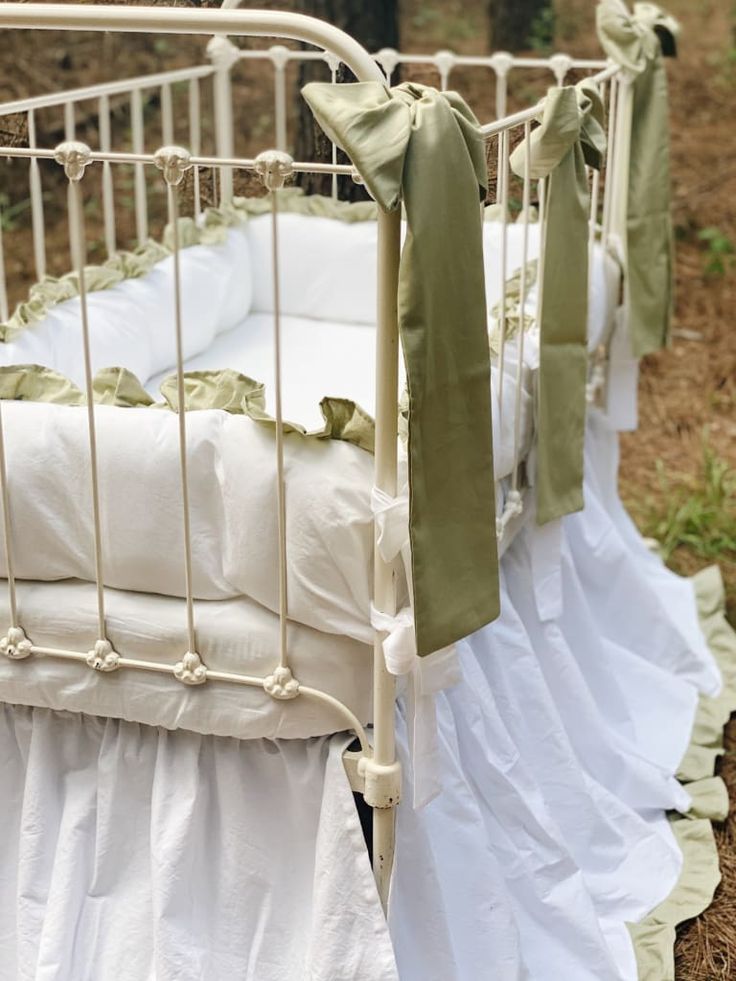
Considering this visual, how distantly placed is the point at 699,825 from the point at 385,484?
104 cm

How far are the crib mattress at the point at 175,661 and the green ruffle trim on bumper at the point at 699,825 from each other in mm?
651

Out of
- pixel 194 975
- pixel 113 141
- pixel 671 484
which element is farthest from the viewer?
pixel 113 141

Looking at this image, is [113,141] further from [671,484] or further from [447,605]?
[447,605]

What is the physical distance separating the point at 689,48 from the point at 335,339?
397 cm

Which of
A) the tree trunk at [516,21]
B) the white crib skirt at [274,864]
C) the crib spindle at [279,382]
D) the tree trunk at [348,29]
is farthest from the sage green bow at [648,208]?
the tree trunk at [516,21]

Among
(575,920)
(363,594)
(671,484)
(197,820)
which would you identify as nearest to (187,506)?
(363,594)

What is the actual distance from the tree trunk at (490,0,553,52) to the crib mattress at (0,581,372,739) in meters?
4.13

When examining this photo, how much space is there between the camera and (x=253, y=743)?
58.8 inches

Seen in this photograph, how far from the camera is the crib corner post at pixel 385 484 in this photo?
1265 mm

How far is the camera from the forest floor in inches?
120

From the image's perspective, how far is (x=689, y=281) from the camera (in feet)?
15.5

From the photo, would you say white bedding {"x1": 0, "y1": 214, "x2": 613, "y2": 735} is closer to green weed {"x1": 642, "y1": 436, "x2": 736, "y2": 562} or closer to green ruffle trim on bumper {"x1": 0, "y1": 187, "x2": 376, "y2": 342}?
green ruffle trim on bumper {"x1": 0, "y1": 187, "x2": 376, "y2": 342}

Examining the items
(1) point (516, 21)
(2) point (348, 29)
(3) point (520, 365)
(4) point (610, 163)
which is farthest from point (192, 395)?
(1) point (516, 21)

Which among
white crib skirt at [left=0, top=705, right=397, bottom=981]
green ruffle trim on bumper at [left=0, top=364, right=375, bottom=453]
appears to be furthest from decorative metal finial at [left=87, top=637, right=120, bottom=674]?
green ruffle trim on bumper at [left=0, top=364, right=375, bottom=453]
